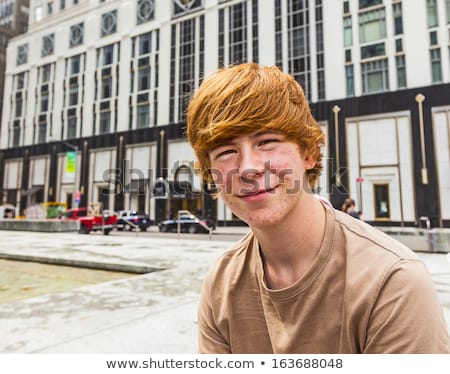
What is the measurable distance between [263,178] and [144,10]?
107 feet

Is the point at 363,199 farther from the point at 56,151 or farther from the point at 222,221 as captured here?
the point at 56,151

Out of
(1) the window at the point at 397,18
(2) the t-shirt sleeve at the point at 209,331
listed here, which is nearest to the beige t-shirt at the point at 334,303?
(2) the t-shirt sleeve at the point at 209,331

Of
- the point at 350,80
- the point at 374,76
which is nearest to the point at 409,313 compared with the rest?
the point at 374,76

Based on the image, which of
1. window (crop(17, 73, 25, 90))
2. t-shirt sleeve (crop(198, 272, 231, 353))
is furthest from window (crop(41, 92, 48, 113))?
t-shirt sleeve (crop(198, 272, 231, 353))

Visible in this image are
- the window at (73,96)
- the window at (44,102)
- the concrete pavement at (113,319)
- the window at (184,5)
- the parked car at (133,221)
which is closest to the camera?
the concrete pavement at (113,319)

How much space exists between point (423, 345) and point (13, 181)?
136 feet

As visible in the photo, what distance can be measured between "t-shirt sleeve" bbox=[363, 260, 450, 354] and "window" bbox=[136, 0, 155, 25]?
32.1m

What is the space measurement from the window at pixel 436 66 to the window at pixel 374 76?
7.89 feet

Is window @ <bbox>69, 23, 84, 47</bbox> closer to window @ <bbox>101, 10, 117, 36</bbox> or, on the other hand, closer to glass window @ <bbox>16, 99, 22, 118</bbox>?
window @ <bbox>101, 10, 117, 36</bbox>

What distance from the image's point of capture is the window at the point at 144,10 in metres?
28.0

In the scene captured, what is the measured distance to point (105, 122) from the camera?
29797 millimetres

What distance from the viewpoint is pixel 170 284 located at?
4.40 meters

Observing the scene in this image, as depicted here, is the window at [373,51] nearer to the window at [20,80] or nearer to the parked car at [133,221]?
the parked car at [133,221]
